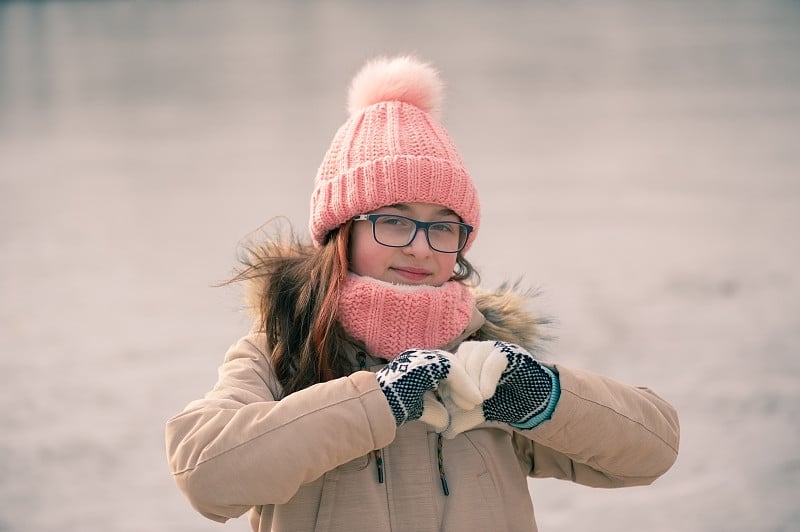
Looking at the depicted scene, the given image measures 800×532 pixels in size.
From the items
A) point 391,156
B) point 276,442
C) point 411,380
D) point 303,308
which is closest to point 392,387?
point 411,380

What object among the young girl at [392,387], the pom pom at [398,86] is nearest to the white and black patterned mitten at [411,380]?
the young girl at [392,387]

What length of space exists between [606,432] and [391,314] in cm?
39

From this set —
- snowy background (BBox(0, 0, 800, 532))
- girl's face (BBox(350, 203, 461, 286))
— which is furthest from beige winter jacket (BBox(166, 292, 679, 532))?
snowy background (BBox(0, 0, 800, 532))

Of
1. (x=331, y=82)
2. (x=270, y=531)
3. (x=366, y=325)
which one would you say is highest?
(x=331, y=82)

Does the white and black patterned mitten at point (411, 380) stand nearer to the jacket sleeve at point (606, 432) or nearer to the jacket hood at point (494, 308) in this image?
the jacket sleeve at point (606, 432)

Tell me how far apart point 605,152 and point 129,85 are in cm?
300

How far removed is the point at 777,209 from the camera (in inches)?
201

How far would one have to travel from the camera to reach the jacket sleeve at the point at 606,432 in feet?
5.12

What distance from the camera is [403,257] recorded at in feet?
5.64

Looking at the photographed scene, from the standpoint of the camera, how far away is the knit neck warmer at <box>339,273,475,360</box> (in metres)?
1.68

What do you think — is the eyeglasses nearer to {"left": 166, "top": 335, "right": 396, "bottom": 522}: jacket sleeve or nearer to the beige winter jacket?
the beige winter jacket

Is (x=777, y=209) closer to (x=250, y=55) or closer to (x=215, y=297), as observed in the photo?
(x=215, y=297)

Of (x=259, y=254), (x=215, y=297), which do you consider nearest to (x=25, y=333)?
(x=215, y=297)

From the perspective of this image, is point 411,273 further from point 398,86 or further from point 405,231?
point 398,86
